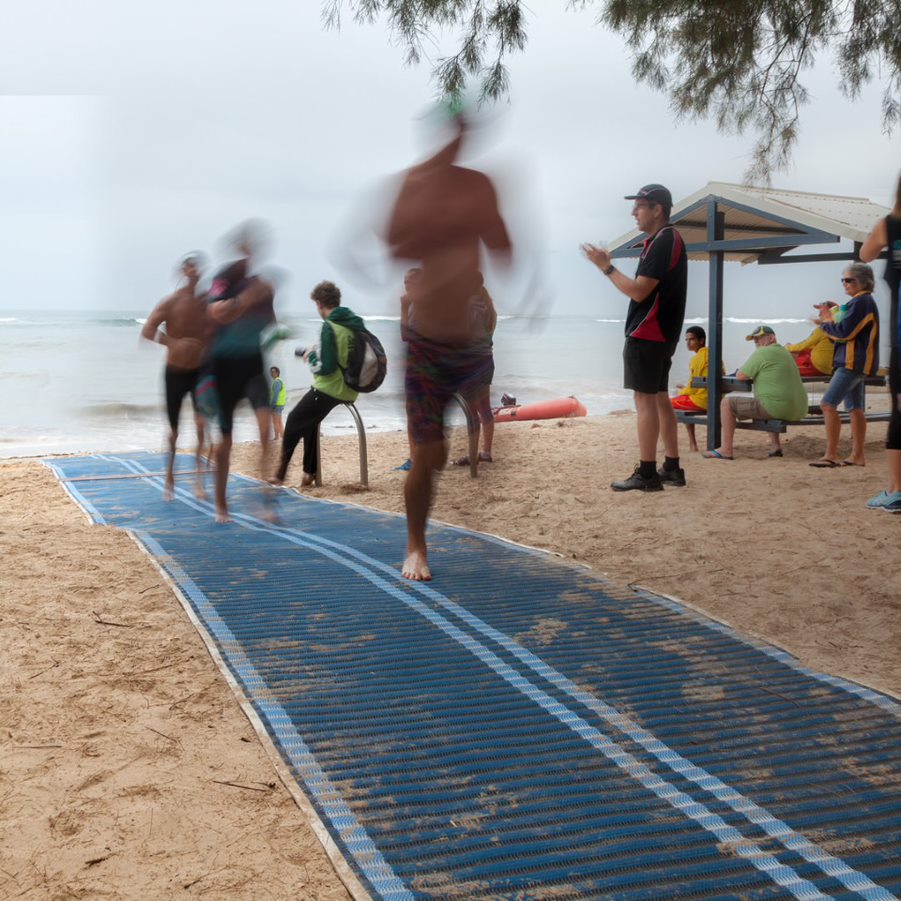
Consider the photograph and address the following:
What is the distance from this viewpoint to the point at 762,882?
1.93 meters

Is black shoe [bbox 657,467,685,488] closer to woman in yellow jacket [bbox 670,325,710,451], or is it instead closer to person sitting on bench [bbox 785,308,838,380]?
woman in yellow jacket [bbox 670,325,710,451]

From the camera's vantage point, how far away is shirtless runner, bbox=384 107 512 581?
315cm

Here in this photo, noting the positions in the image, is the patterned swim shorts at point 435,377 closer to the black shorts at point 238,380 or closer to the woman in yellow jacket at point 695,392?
the black shorts at point 238,380

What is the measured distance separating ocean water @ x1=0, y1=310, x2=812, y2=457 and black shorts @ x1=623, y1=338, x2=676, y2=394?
23.3 inches

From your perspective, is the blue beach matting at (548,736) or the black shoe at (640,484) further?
the black shoe at (640,484)

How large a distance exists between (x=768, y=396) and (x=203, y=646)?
562 centimetres

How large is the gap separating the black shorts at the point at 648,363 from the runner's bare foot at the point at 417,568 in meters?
A: 2.29

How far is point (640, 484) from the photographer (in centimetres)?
612

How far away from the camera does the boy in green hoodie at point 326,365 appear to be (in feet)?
22.1

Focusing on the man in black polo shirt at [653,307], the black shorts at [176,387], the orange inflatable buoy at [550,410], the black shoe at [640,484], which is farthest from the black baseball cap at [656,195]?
the orange inflatable buoy at [550,410]

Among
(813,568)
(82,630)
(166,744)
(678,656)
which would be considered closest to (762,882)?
(678,656)

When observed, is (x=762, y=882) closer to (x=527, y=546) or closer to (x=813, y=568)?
(x=813, y=568)

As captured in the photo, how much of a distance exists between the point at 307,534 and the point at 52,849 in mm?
3232

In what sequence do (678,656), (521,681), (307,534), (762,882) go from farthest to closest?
(307,534) → (678,656) → (521,681) → (762,882)
